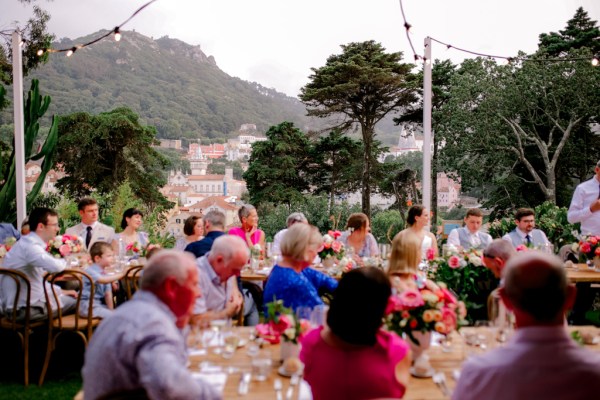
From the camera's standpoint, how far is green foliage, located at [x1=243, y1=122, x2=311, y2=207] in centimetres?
1577

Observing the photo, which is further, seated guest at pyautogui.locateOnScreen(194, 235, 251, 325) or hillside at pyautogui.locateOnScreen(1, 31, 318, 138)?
hillside at pyautogui.locateOnScreen(1, 31, 318, 138)

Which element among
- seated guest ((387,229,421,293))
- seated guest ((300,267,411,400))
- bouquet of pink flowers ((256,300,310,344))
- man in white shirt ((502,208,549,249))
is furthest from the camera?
man in white shirt ((502,208,549,249))

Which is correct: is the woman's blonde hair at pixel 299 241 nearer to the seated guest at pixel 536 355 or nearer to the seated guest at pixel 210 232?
the seated guest at pixel 210 232

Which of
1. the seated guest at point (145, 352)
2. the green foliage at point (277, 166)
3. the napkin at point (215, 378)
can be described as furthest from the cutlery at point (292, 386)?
the green foliage at point (277, 166)

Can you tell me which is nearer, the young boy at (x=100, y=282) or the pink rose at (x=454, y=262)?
the pink rose at (x=454, y=262)

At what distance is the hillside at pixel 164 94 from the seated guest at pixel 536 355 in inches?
982

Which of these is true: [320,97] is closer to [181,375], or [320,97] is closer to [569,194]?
[569,194]

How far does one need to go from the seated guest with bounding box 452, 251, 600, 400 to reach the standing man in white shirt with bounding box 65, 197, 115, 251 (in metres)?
4.97

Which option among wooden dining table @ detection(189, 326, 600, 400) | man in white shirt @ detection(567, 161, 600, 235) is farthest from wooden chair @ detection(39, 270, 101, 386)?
man in white shirt @ detection(567, 161, 600, 235)

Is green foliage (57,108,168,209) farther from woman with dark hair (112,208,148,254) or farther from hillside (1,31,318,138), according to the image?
woman with dark hair (112,208,148,254)

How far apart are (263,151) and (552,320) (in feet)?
48.1

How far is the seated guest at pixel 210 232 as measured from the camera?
14.3 ft

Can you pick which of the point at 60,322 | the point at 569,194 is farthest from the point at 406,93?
the point at 60,322

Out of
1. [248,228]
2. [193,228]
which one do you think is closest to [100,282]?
[193,228]
